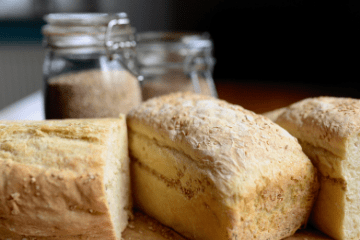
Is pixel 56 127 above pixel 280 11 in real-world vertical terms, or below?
below

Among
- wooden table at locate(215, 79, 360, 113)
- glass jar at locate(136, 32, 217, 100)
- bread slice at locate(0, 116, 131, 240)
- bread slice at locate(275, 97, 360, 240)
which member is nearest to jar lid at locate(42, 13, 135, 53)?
glass jar at locate(136, 32, 217, 100)

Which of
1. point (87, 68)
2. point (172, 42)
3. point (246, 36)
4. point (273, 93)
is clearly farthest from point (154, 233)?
point (246, 36)

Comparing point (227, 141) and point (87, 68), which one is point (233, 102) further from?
point (227, 141)

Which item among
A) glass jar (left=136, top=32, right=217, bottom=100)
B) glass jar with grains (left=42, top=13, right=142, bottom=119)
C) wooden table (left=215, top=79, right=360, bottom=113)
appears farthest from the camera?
wooden table (left=215, top=79, right=360, bottom=113)

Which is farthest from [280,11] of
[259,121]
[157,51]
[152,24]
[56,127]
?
[56,127]

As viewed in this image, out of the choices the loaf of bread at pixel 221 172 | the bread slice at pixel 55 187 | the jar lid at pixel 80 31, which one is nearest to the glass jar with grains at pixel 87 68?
the jar lid at pixel 80 31

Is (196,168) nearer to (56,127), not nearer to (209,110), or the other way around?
(209,110)

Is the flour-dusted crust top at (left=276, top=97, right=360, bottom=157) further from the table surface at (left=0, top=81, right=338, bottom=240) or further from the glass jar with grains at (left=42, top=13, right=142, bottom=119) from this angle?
the glass jar with grains at (left=42, top=13, right=142, bottom=119)

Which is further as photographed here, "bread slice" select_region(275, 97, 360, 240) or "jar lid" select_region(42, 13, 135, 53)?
"jar lid" select_region(42, 13, 135, 53)
